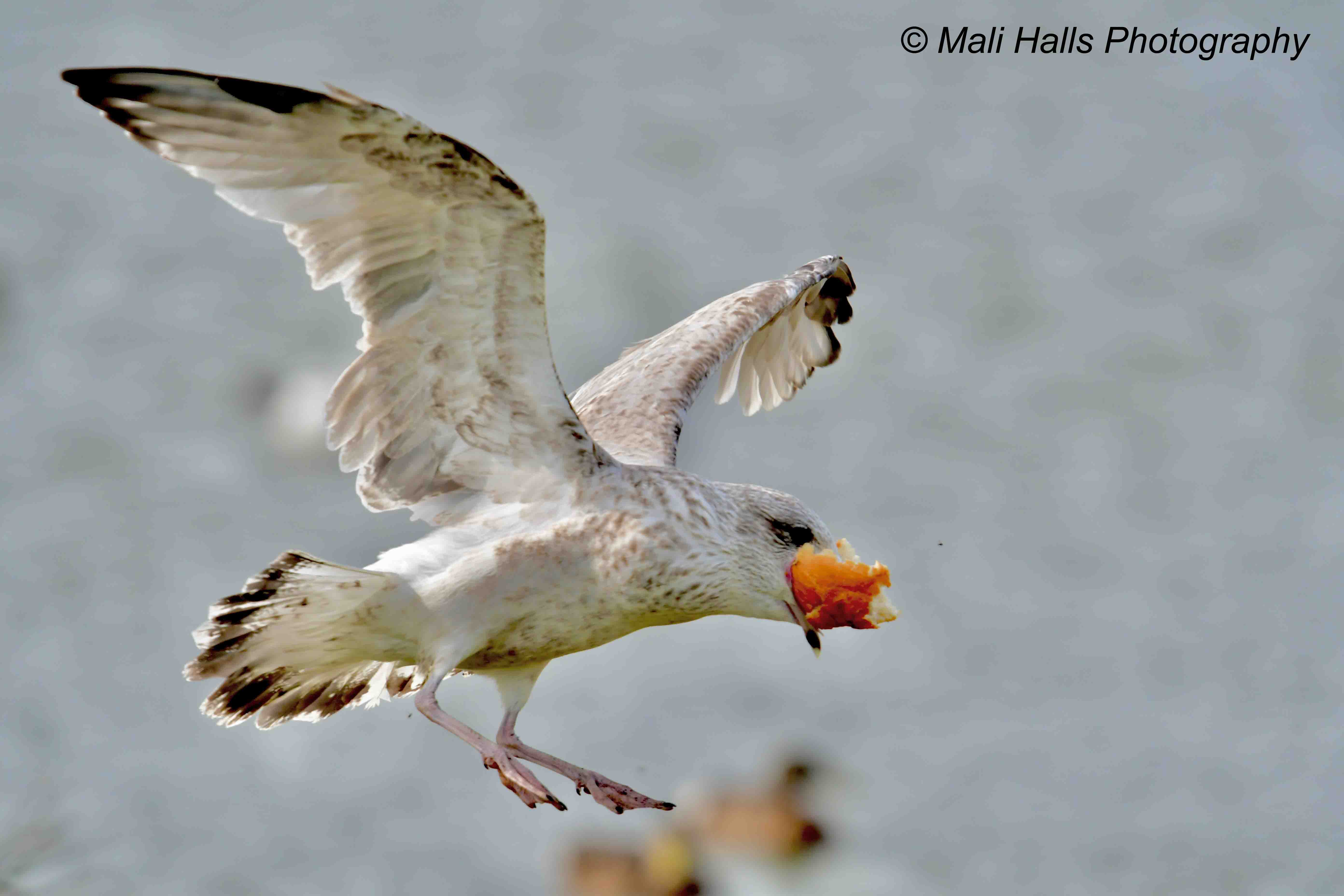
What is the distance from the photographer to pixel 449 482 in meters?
4.69

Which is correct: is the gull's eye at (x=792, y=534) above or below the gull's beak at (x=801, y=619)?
above

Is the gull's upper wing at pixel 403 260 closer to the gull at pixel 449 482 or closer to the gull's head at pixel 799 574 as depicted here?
the gull at pixel 449 482

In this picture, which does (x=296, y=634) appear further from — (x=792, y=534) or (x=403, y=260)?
(x=792, y=534)

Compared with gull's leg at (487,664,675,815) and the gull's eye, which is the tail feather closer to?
gull's leg at (487,664,675,815)

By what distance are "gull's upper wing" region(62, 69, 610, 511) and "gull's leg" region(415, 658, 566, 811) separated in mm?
626

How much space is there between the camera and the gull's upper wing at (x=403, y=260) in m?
3.85

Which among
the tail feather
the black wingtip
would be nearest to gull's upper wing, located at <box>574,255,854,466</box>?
the tail feather

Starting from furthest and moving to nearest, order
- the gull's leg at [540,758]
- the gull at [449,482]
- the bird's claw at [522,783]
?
1. the gull's leg at [540,758]
2. the bird's claw at [522,783]
3. the gull at [449,482]

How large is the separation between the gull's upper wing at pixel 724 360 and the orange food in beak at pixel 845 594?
898 millimetres

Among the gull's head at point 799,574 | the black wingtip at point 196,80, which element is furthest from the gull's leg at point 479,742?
the black wingtip at point 196,80

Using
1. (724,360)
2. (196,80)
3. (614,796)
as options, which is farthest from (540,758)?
(196,80)

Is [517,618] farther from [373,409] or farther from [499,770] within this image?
[373,409]

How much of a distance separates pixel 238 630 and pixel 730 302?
2.63 m

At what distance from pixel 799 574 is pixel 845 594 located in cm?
19
